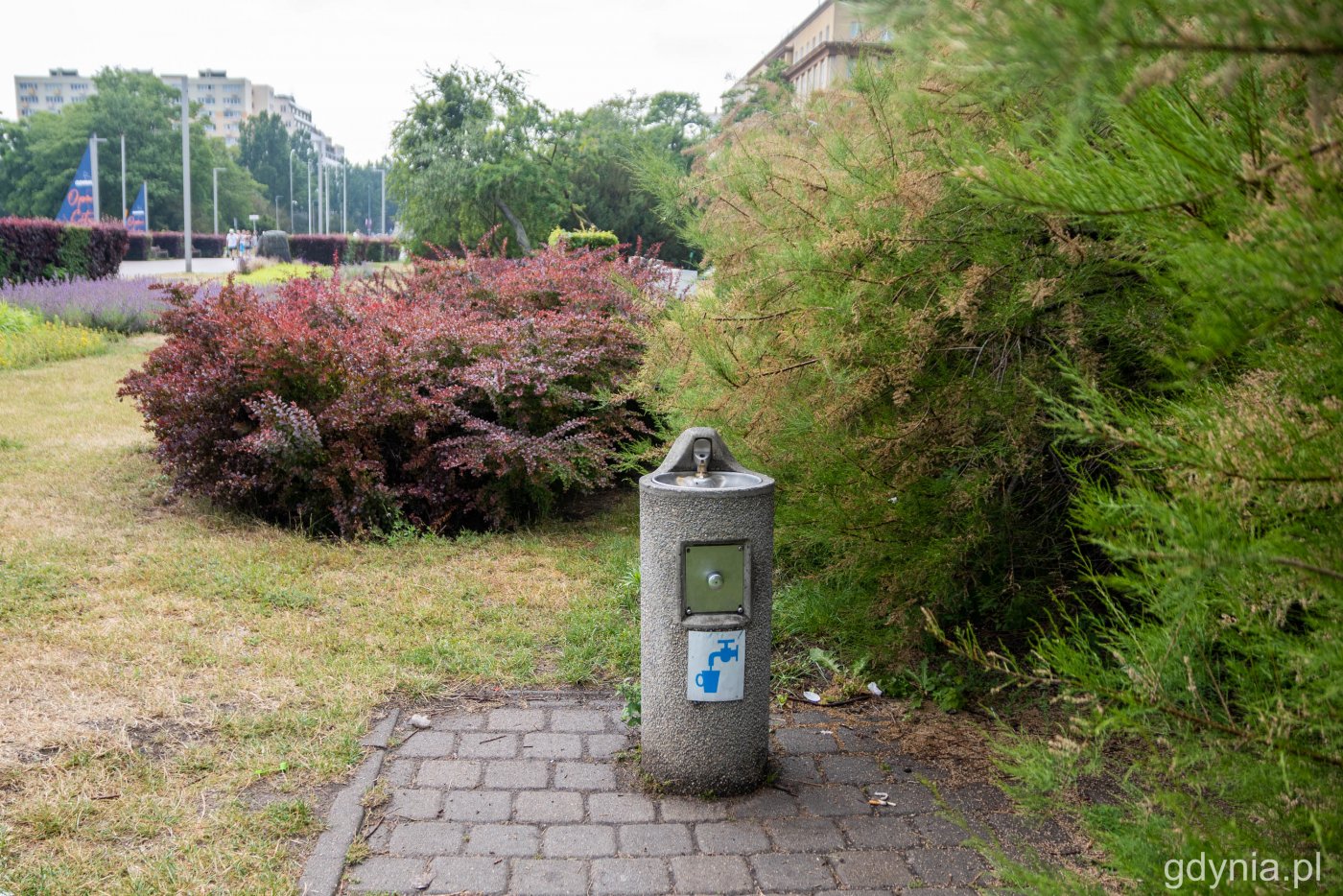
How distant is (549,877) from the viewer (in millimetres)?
3033

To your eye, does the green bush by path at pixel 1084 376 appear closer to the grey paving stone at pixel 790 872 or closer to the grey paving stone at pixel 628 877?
the grey paving stone at pixel 790 872

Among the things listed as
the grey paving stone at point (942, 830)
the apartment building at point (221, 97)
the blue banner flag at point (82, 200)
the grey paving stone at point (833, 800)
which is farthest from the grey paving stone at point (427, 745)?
the apartment building at point (221, 97)

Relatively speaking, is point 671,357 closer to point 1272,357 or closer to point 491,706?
point 491,706

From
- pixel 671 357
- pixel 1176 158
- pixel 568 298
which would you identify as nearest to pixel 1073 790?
pixel 671 357

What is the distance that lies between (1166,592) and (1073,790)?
2.07m

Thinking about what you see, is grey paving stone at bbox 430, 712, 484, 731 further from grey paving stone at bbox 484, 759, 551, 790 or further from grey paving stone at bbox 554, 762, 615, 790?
grey paving stone at bbox 554, 762, 615, 790

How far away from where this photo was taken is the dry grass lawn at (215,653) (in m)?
3.16

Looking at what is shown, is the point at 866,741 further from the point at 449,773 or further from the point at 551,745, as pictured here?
the point at 449,773

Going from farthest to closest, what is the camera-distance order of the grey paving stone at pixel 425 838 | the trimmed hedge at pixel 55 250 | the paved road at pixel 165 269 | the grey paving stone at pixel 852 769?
the paved road at pixel 165 269
the trimmed hedge at pixel 55 250
the grey paving stone at pixel 852 769
the grey paving stone at pixel 425 838

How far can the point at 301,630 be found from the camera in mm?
4898

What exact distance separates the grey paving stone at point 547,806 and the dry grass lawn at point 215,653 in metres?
0.67

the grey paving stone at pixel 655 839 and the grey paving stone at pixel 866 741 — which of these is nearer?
the grey paving stone at pixel 655 839

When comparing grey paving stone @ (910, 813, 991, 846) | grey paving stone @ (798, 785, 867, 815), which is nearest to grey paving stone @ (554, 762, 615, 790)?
grey paving stone @ (798, 785, 867, 815)

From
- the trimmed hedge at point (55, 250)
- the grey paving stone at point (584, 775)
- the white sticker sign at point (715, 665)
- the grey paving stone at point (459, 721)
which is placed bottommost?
the grey paving stone at point (584, 775)
